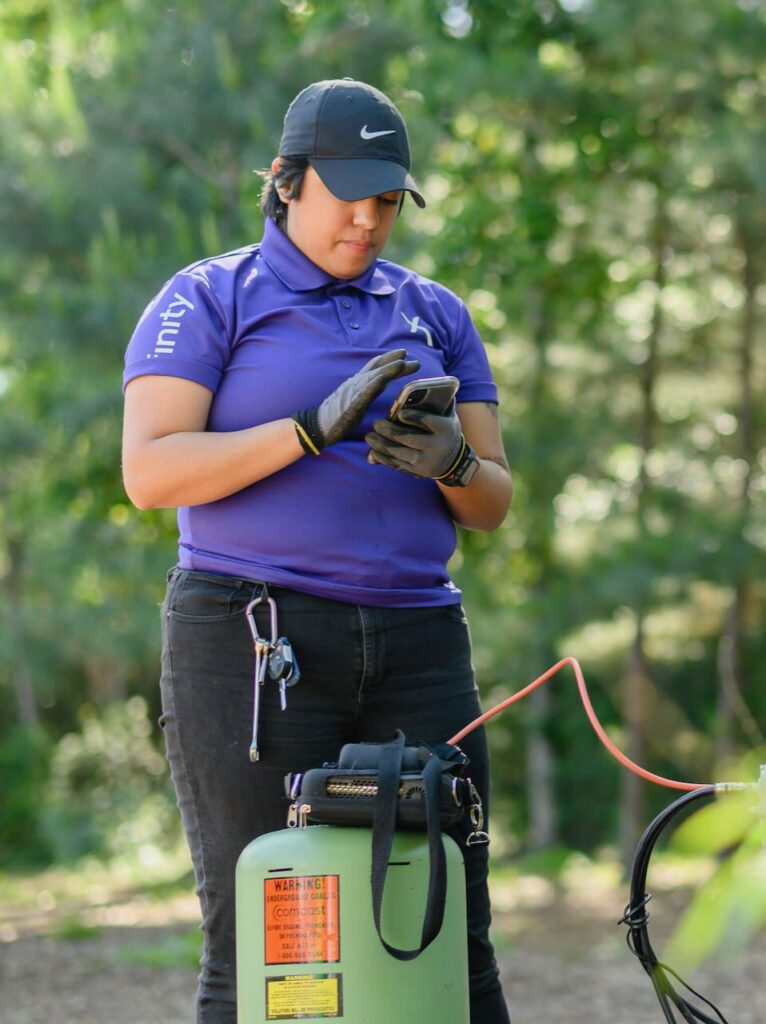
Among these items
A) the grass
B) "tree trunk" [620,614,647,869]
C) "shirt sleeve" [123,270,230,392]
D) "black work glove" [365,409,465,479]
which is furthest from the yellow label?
Result: "tree trunk" [620,614,647,869]


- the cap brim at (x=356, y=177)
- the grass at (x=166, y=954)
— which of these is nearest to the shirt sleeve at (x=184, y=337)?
the cap brim at (x=356, y=177)

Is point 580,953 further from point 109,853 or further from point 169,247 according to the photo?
point 109,853

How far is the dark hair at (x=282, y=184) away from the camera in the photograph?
7.24 feet

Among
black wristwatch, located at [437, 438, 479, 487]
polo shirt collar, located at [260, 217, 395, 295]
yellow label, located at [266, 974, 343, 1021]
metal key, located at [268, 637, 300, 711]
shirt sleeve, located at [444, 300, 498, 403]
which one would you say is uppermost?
polo shirt collar, located at [260, 217, 395, 295]

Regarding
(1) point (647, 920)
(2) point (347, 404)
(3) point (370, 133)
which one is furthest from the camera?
(3) point (370, 133)

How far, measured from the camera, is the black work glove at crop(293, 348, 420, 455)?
196 cm

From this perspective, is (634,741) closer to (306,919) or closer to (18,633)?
(306,919)

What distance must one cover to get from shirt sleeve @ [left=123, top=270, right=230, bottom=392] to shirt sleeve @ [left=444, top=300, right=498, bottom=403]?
42 centimetres

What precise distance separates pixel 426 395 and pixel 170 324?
0.40 meters

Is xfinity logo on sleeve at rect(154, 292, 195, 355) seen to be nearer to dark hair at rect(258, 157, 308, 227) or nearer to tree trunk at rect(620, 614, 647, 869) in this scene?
dark hair at rect(258, 157, 308, 227)

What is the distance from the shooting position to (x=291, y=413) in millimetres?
2121

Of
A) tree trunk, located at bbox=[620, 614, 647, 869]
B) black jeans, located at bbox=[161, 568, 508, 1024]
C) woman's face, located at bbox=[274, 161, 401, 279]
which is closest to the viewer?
black jeans, located at bbox=[161, 568, 508, 1024]

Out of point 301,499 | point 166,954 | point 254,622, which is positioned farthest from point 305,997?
point 166,954

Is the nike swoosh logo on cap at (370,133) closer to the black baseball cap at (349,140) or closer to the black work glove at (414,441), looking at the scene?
the black baseball cap at (349,140)
